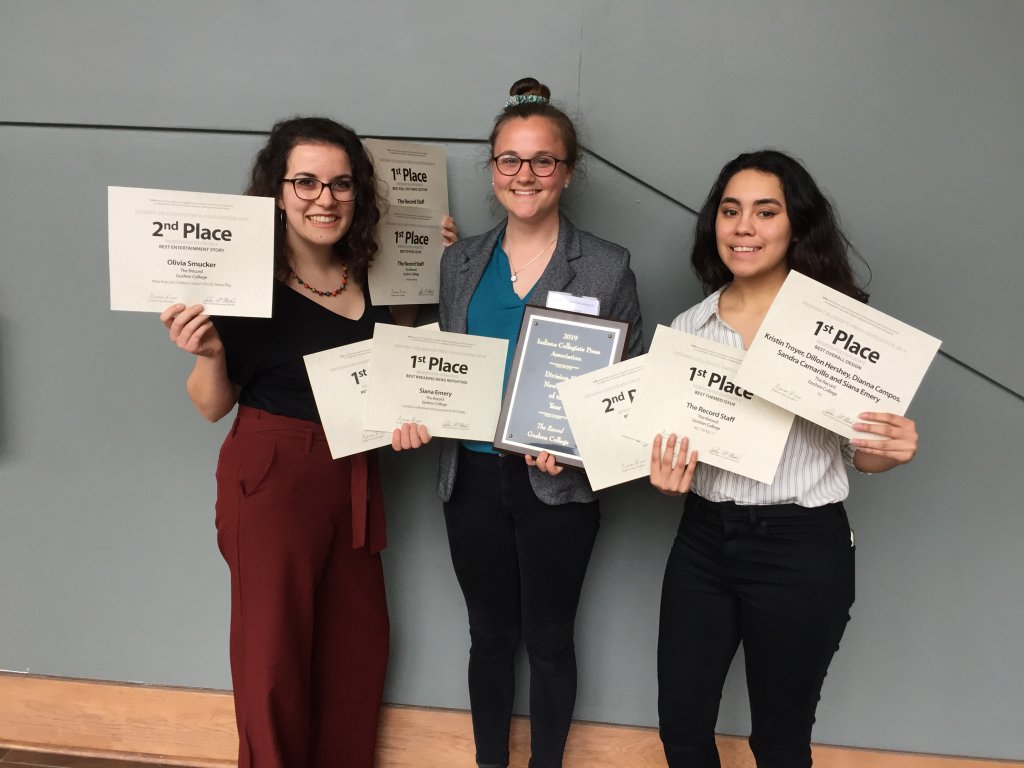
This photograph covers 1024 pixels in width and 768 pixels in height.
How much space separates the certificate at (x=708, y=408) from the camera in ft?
4.11

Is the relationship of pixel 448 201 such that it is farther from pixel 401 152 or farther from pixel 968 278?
pixel 968 278

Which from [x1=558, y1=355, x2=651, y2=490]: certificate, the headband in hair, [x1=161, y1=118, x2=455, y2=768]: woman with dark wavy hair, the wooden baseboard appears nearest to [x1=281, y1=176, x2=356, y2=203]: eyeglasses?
[x1=161, y1=118, x2=455, y2=768]: woman with dark wavy hair

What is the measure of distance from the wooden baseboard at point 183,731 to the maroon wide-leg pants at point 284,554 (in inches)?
18.4

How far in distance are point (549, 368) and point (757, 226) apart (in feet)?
1.71

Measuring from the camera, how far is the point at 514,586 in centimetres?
162

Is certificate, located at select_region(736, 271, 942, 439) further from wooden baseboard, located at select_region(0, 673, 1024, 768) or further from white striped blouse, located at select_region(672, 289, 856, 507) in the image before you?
wooden baseboard, located at select_region(0, 673, 1024, 768)

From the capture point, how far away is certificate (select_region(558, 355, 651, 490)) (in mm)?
1327

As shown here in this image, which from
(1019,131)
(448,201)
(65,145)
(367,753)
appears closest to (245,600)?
(367,753)

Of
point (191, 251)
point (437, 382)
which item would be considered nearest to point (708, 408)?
point (437, 382)

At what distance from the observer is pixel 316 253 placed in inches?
59.7

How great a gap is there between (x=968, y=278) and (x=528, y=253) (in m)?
1.24

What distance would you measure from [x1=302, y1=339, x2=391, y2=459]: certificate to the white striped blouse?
77cm

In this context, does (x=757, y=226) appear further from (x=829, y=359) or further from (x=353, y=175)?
(x=353, y=175)
